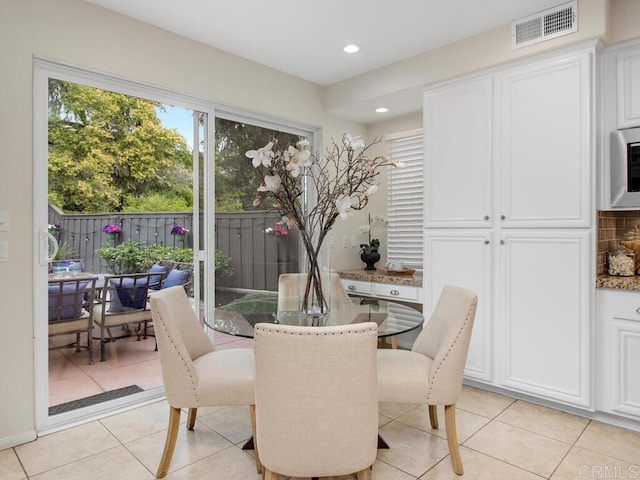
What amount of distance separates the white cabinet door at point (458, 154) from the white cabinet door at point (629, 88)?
0.78m

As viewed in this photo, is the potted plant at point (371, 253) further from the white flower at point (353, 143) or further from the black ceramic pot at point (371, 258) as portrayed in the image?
the white flower at point (353, 143)

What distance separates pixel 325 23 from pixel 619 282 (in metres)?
2.56

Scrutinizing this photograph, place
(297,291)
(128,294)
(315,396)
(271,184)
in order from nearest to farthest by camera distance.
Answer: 1. (315,396)
2. (271,184)
3. (128,294)
4. (297,291)

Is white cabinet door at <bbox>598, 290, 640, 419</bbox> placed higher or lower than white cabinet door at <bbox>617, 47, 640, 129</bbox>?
lower

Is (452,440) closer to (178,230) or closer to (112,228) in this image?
(178,230)

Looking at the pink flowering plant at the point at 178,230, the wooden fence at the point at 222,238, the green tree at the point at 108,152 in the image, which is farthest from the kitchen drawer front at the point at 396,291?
the green tree at the point at 108,152

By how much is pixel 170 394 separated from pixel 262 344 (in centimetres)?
85

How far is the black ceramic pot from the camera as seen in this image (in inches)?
169

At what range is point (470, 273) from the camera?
3.21 metres

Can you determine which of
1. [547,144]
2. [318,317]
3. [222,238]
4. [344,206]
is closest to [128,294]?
[222,238]

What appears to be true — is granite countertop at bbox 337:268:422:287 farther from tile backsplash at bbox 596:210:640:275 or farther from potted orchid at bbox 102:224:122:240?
potted orchid at bbox 102:224:122:240

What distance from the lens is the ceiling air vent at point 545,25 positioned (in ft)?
8.74

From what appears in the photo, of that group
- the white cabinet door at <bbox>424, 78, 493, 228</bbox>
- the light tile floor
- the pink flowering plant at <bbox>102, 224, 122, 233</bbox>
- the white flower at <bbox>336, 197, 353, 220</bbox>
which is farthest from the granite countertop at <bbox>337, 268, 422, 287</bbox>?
the pink flowering plant at <bbox>102, 224, 122, 233</bbox>

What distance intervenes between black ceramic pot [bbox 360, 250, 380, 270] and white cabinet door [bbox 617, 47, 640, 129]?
2.28 m
